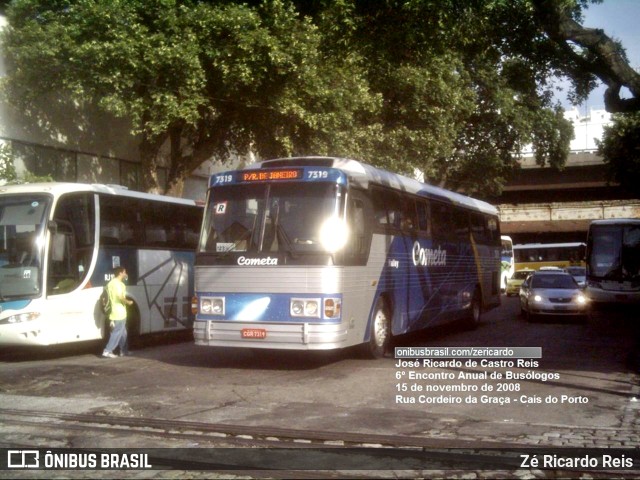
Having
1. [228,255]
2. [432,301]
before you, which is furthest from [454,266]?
[228,255]

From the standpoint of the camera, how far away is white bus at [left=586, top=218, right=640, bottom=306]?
29.4 m

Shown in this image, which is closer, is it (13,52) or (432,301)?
(432,301)

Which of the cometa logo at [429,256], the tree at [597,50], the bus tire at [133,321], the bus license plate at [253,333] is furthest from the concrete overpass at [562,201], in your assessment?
the bus license plate at [253,333]

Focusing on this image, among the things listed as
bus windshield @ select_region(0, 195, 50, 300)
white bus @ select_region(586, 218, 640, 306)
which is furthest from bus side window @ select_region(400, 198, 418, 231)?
white bus @ select_region(586, 218, 640, 306)

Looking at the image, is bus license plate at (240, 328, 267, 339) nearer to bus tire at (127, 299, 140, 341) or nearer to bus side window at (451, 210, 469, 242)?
bus tire at (127, 299, 140, 341)

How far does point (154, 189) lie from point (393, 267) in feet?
36.9

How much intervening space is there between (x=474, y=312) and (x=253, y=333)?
993 cm

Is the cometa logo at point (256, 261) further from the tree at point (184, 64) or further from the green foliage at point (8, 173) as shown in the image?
the green foliage at point (8, 173)

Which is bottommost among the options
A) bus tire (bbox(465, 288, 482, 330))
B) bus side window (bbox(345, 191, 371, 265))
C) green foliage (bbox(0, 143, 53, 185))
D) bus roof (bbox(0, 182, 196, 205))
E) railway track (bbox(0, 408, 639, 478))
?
railway track (bbox(0, 408, 639, 478))

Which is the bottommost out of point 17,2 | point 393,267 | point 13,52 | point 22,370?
point 22,370

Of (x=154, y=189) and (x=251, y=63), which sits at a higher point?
(x=251, y=63)

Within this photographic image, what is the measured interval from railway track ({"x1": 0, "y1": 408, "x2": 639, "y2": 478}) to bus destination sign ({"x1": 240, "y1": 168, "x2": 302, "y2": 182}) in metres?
5.13

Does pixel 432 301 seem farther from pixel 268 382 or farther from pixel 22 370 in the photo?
pixel 22 370

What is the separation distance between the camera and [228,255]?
42.0 ft
